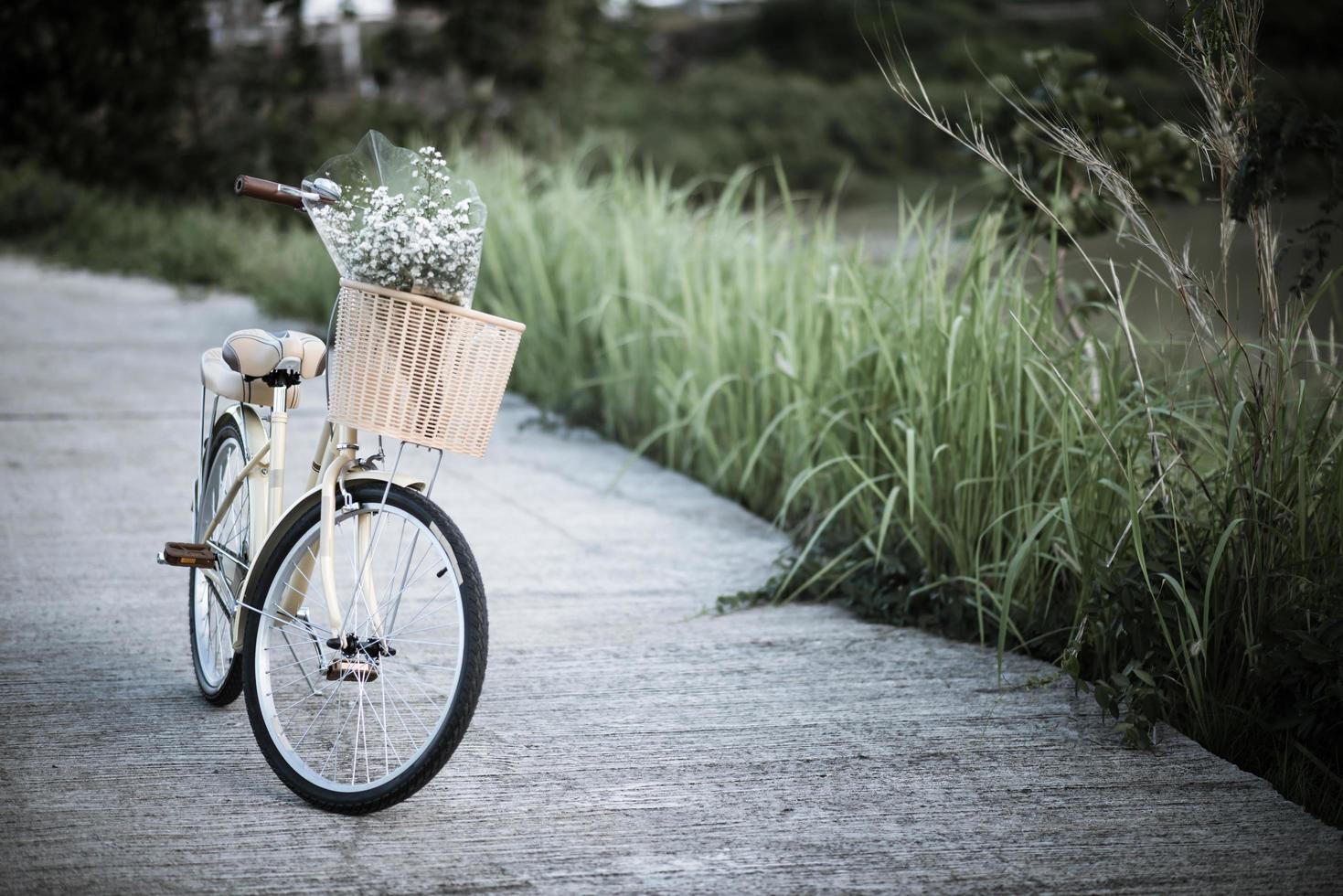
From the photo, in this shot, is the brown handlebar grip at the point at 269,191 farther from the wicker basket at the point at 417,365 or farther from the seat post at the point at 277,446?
the seat post at the point at 277,446

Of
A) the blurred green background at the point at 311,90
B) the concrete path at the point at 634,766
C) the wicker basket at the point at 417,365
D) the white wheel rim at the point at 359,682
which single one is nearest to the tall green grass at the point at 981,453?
the concrete path at the point at 634,766

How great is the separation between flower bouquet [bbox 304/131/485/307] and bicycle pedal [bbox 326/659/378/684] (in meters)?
0.83

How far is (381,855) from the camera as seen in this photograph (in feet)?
9.41

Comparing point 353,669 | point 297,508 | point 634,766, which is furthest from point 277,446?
point 634,766

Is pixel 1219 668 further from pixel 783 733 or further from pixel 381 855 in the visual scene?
pixel 381 855

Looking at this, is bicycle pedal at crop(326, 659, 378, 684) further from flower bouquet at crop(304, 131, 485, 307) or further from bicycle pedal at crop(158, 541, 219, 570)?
flower bouquet at crop(304, 131, 485, 307)

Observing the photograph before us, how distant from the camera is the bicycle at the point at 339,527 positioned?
280 centimetres

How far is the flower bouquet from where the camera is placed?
9.21 feet

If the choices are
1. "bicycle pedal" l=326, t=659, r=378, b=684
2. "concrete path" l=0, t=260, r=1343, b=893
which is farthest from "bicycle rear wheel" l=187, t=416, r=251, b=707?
"bicycle pedal" l=326, t=659, r=378, b=684

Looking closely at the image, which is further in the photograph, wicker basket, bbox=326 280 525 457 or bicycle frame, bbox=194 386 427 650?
bicycle frame, bbox=194 386 427 650

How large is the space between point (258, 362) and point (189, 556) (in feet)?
1.83

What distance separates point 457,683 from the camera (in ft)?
9.53

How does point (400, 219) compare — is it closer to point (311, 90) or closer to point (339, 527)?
point (339, 527)

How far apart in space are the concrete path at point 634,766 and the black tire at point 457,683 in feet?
0.23
